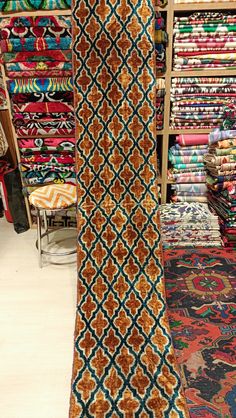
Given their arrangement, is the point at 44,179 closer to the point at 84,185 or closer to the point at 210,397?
the point at 84,185

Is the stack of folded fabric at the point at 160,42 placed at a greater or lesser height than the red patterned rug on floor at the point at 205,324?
greater

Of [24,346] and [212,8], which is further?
[212,8]

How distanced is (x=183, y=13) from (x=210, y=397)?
2.47m

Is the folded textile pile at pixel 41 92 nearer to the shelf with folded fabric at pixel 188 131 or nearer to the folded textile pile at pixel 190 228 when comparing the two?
A: the shelf with folded fabric at pixel 188 131

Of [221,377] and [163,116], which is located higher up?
[163,116]

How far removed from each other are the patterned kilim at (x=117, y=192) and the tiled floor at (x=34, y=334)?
7.1 inches

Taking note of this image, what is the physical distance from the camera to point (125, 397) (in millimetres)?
1422

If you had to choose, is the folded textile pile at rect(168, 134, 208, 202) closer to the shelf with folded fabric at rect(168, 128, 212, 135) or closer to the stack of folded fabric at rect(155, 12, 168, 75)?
the shelf with folded fabric at rect(168, 128, 212, 135)

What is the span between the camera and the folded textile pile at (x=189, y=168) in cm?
260

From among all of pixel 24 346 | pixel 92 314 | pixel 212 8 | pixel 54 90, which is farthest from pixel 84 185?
pixel 212 8

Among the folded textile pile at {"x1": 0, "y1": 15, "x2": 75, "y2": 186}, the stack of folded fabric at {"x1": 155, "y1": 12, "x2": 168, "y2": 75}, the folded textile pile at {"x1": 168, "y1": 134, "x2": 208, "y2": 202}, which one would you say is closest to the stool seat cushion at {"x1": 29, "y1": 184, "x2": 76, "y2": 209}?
the folded textile pile at {"x1": 0, "y1": 15, "x2": 75, "y2": 186}

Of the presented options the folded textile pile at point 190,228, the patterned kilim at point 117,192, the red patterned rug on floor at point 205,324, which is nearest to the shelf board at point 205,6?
the patterned kilim at point 117,192

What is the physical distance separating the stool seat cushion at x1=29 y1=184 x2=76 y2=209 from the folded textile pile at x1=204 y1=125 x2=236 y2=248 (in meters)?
1.05

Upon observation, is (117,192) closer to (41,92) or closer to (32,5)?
(41,92)
